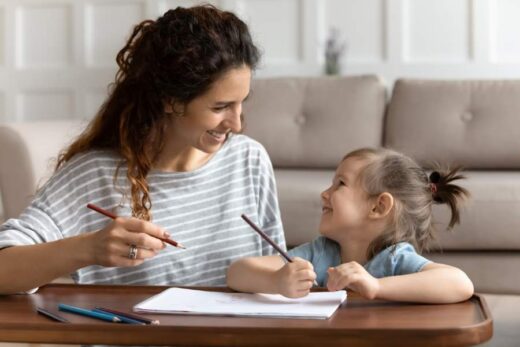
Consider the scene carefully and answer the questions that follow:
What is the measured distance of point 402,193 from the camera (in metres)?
1.75

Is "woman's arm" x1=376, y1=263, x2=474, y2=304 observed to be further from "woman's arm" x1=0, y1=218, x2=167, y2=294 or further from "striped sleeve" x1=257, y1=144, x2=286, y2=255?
"striped sleeve" x1=257, y1=144, x2=286, y2=255

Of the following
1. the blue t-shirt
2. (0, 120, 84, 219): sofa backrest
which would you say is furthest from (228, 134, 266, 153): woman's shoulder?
(0, 120, 84, 219): sofa backrest

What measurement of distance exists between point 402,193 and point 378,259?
162mm

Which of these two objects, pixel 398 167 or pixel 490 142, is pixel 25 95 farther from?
pixel 398 167

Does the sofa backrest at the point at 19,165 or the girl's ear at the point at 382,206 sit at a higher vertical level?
the girl's ear at the point at 382,206

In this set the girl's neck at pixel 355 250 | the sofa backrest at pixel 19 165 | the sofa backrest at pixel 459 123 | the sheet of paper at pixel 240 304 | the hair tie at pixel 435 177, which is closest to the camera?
the sheet of paper at pixel 240 304

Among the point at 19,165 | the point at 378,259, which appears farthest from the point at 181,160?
the point at 19,165

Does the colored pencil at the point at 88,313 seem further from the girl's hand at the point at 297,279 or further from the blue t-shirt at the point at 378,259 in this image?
the blue t-shirt at the point at 378,259

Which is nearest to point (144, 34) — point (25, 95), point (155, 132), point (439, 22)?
point (155, 132)

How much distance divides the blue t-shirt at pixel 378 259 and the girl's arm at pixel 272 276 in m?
0.10

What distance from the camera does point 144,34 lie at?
1.78 meters

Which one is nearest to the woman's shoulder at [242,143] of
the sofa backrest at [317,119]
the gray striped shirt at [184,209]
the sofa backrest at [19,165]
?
the gray striped shirt at [184,209]

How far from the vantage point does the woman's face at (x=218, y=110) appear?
5.64 feet

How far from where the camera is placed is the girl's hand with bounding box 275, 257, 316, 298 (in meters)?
1.36
